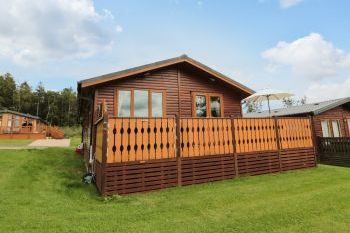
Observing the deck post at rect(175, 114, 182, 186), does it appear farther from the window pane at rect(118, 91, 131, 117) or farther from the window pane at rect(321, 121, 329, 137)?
the window pane at rect(321, 121, 329, 137)

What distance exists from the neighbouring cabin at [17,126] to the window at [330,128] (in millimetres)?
34002

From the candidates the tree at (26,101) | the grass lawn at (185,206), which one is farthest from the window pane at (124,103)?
the tree at (26,101)

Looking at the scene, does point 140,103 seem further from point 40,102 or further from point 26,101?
point 26,101

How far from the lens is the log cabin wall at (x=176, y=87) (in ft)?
34.3

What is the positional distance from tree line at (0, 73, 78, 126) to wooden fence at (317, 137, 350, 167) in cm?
6344

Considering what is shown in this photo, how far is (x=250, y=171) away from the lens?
8812 mm

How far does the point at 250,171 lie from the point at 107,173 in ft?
17.2

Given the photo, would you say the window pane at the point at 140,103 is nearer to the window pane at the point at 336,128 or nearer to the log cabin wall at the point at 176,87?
the log cabin wall at the point at 176,87

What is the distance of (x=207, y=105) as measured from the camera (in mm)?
12508

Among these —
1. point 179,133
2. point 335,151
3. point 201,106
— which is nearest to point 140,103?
point 201,106

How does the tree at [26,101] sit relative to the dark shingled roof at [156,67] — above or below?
above

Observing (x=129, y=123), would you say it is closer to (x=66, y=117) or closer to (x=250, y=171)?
(x=250, y=171)

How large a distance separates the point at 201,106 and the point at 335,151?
8.20m

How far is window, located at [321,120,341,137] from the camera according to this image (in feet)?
59.0
